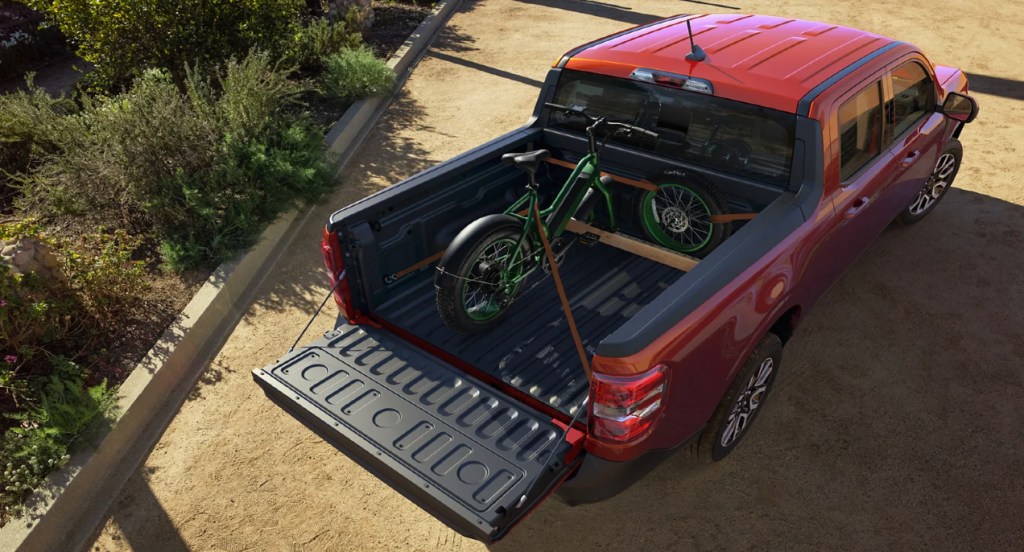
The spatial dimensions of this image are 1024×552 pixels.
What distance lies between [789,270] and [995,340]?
2.46 m

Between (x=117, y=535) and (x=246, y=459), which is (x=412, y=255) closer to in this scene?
(x=246, y=459)

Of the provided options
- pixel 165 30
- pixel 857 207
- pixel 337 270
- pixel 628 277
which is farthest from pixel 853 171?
pixel 165 30

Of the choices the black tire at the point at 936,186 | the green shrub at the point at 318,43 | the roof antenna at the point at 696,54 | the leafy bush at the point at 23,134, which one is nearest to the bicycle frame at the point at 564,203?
the roof antenna at the point at 696,54

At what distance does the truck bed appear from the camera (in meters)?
3.54

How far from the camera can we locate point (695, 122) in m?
4.14

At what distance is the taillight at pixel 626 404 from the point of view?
2736mm

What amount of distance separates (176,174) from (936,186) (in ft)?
23.3

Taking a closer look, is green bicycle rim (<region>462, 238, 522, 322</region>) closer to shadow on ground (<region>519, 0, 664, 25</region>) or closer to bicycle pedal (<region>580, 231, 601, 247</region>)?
bicycle pedal (<region>580, 231, 601, 247</region>)

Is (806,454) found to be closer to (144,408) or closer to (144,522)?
(144,522)

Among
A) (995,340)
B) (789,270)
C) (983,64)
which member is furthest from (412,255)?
(983,64)

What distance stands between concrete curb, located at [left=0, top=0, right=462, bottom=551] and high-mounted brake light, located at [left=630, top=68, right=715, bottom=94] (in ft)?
12.0

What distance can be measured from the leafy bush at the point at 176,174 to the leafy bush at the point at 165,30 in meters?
0.94

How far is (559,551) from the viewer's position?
3.56 metres

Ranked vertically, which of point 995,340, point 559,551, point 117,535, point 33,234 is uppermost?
point 33,234
